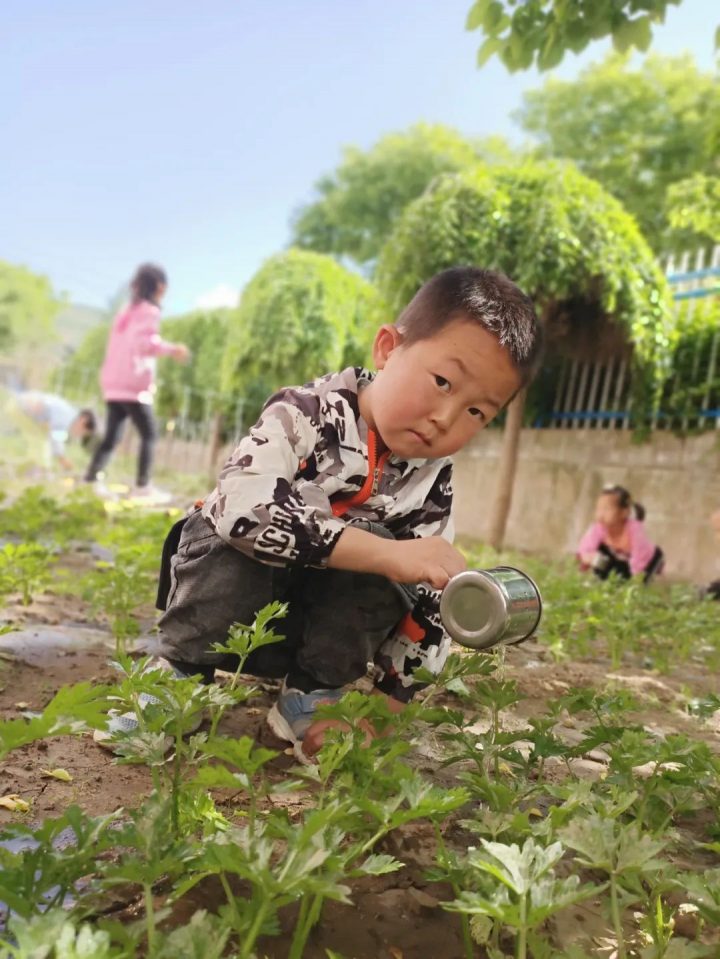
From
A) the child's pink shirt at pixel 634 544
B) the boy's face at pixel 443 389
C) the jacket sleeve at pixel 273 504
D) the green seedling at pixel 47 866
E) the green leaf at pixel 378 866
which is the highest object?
the boy's face at pixel 443 389

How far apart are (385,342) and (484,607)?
2.29 feet

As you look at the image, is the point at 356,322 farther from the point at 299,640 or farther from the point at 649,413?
the point at 299,640

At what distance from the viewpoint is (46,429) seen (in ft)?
33.8

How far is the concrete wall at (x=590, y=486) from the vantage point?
6738 mm

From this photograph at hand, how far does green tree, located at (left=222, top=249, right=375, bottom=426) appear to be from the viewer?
466 inches

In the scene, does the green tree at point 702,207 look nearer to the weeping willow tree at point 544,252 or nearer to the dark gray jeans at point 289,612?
the weeping willow tree at point 544,252

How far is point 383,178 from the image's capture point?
34.1 m

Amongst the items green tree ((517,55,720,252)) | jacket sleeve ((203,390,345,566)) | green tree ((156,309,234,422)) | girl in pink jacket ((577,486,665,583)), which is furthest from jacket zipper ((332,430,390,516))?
green tree ((517,55,720,252))

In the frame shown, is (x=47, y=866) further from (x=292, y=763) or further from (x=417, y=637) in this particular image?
(x=417, y=637)

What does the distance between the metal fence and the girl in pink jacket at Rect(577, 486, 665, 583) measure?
1.59 m

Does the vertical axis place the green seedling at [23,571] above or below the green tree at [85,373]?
below

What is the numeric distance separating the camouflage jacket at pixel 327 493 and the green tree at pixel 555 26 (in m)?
2.74

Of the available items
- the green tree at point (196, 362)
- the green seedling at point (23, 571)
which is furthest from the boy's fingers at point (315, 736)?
the green tree at point (196, 362)

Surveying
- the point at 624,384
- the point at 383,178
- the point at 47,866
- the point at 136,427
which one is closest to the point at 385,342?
the point at 47,866
